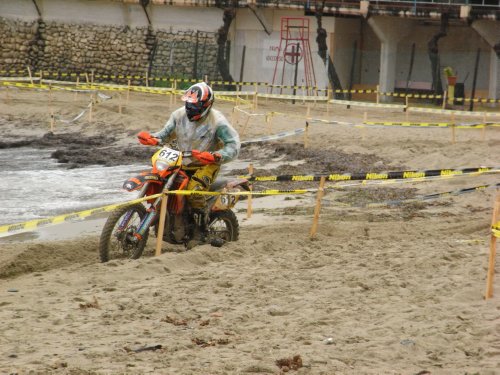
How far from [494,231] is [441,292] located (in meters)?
0.66

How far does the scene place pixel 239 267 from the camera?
10.2m

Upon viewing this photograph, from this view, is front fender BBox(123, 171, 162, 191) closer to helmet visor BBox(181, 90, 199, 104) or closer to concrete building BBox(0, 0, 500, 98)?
helmet visor BBox(181, 90, 199, 104)

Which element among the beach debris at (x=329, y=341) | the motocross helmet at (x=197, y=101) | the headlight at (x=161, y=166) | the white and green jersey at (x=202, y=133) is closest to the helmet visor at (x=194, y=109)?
the motocross helmet at (x=197, y=101)

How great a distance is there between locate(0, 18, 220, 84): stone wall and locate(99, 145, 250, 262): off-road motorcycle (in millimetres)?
30164

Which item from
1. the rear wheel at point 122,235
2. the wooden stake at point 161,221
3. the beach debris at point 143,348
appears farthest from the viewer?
the wooden stake at point 161,221

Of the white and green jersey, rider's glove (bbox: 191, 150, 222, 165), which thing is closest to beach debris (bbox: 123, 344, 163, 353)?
rider's glove (bbox: 191, 150, 222, 165)

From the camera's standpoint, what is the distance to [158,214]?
10.7m

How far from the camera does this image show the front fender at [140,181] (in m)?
10.4

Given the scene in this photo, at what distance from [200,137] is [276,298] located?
10.0 feet

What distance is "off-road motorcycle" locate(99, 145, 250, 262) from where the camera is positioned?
1038 cm

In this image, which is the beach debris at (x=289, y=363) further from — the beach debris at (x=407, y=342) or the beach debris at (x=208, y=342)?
the beach debris at (x=407, y=342)

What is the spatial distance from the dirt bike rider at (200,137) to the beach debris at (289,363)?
14.4 feet

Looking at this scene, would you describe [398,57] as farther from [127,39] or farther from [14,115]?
[14,115]

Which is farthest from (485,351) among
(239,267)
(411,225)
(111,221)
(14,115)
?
(14,115)
